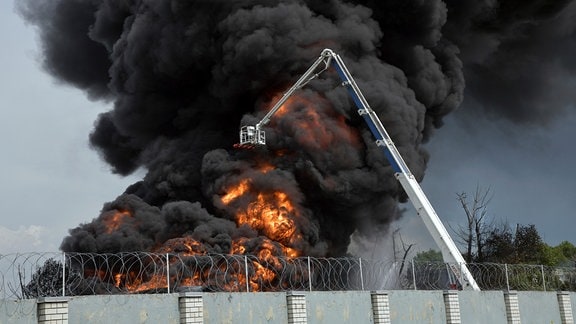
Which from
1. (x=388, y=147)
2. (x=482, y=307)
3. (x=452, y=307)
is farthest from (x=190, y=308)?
(x=388, y=147)

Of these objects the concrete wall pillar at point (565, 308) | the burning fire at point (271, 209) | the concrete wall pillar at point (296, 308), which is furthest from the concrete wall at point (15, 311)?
the concrete wall pillar at point (565, 308)

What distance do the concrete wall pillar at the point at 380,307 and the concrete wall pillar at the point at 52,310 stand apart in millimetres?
9484

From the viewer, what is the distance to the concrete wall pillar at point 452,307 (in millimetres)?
22578

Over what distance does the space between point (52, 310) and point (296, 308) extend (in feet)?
21.3

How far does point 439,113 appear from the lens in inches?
1639

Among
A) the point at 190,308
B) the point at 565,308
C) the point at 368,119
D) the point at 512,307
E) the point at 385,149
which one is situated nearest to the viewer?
the point at 190,308

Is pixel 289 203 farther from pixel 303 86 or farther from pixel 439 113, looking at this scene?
pixel 439 113

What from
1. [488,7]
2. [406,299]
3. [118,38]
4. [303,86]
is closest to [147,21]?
[118,38]

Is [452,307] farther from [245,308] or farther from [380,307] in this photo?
[245,308]

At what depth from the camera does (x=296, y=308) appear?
1794 centimetres

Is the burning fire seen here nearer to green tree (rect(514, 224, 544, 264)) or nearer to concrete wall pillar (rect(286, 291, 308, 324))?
concrete wall pillar (rect(286, 291, 308, 324))

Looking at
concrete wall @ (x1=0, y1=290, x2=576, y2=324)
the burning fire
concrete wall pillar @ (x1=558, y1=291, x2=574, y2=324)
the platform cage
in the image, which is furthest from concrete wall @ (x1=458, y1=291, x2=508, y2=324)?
the platform cage

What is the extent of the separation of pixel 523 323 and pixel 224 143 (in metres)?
19.2

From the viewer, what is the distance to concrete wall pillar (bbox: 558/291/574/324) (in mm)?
27859
